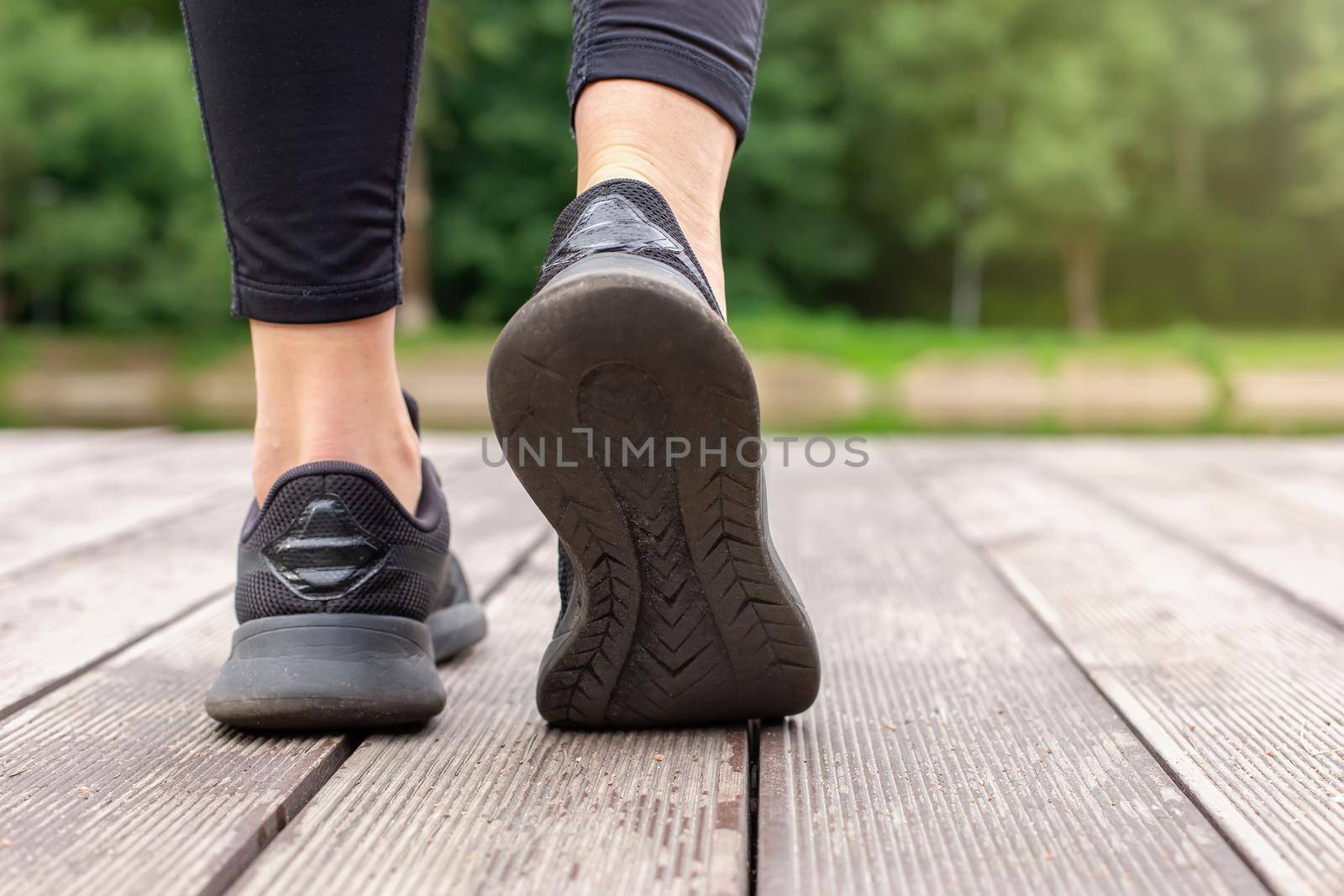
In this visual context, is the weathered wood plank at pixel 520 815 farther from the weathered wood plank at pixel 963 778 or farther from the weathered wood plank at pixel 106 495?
the weathered wood plank at pixel 106 495

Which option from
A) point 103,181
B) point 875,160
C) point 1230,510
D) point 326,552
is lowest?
point 1230,510

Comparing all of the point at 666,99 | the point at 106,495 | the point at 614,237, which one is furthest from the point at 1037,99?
the point at 614,237

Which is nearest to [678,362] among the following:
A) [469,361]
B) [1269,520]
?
[1269,520]

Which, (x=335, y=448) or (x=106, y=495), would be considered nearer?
(x=335, y=448)

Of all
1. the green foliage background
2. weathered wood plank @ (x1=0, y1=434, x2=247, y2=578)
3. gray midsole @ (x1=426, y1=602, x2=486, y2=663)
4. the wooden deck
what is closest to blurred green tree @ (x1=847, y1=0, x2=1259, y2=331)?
the green foliage background

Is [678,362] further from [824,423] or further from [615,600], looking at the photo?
[824,423]

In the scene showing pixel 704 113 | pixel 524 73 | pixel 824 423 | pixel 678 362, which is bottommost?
pixel 824 423

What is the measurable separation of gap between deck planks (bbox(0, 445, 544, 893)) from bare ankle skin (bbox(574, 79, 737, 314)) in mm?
398

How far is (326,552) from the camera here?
0.75m

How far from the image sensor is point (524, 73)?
11.6 m

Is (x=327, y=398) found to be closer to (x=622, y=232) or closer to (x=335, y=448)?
(x=335, y=448)

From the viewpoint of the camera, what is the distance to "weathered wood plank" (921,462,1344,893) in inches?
23.1

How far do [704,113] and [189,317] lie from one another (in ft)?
21.0

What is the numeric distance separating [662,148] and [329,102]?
217 mm
